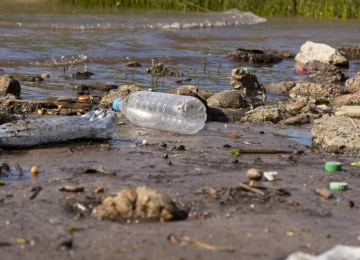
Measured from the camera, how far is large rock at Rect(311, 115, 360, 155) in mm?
5244

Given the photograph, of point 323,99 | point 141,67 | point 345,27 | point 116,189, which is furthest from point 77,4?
point 116,189

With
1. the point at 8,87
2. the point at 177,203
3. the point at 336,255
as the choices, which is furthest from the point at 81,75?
the point at 336,255

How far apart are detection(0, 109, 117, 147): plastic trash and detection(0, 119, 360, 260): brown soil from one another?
0.27ft

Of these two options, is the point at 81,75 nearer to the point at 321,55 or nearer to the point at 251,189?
the point at 321,55

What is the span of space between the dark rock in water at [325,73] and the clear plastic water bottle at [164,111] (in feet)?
14.9

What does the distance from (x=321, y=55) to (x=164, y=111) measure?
6831mm

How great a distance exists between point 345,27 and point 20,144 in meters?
Answer: 15.9

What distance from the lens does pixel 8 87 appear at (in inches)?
276

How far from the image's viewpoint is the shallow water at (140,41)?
9516 millimetres

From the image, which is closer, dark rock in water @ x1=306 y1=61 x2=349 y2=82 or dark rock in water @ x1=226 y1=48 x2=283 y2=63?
dark rock in water @ x1=306 y1=61 x2=349 y2=82

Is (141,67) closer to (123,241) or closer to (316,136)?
(316,136)

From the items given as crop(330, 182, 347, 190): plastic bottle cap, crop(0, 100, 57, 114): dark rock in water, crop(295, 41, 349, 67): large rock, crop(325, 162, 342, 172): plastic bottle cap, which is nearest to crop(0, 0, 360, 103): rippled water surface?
crop(295, 41, 349, 67): large rock

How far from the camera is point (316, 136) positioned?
5.59 meters

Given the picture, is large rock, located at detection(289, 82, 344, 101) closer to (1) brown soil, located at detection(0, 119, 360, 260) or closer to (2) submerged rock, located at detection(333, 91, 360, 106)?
(2) submerged rock, located at detection(333, 91, 360, 106)
